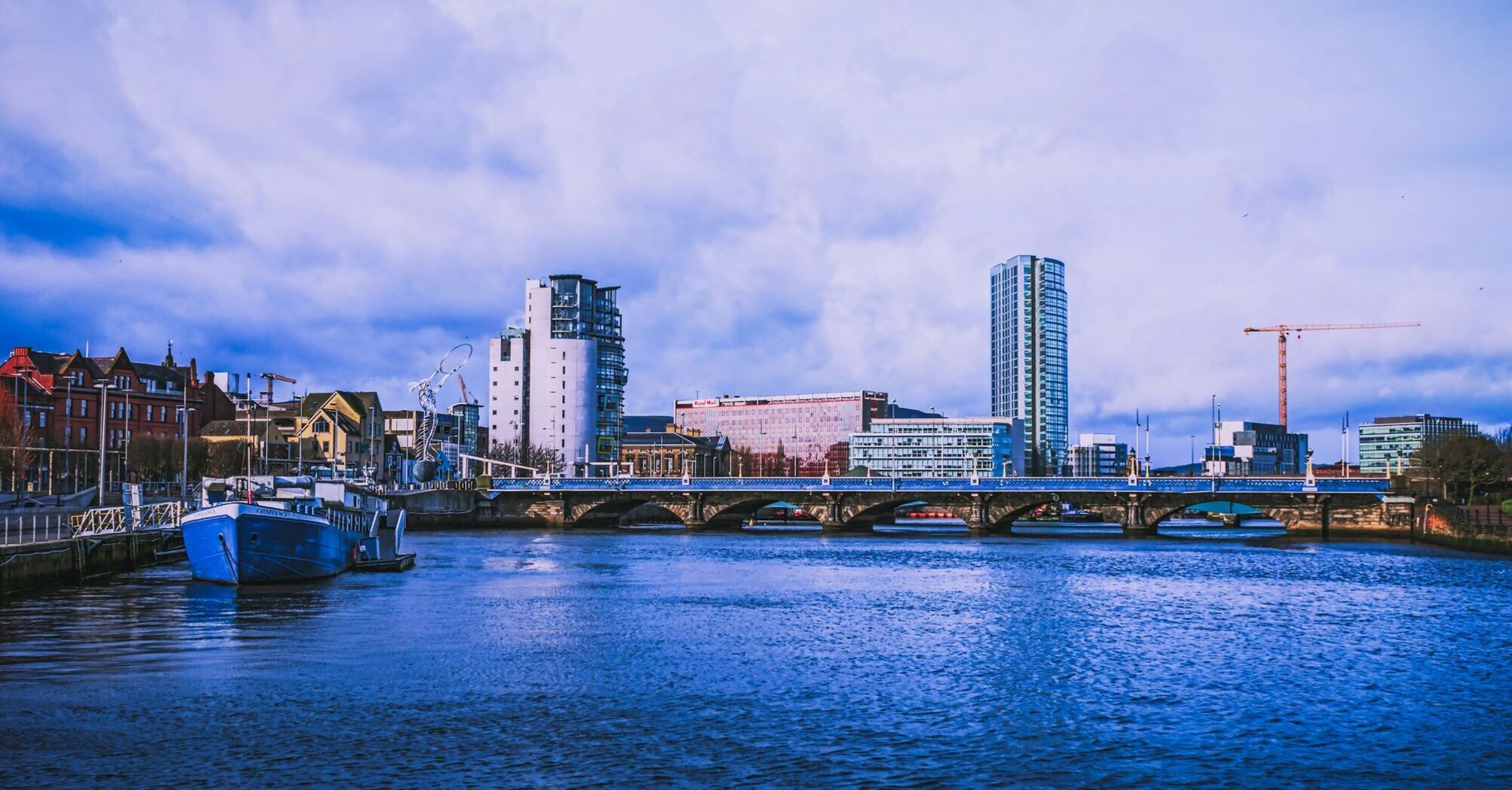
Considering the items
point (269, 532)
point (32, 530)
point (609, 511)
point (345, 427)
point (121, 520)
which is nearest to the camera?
point (32, 530)

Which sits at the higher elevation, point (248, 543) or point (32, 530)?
point (32, 530)

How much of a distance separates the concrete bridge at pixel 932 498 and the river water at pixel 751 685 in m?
61.9

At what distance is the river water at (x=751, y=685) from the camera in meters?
24.1

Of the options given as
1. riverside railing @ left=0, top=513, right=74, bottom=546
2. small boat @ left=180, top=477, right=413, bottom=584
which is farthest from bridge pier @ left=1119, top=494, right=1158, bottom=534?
riverside railing @ left=0, top=513, right=74, bottom=546

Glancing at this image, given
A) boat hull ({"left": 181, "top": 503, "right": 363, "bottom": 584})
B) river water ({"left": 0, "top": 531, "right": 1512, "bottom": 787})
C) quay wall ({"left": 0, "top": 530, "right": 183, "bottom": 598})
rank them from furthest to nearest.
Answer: boat hull ({"left": 181, "top": 503, "right": 363, "bottom": 584})
quay wall ({"left": 0, "top": 530, "right": 183, "bottom": 598})
river water ({"left": 0, "top": 531, "right": 1512, "bottom": 787})

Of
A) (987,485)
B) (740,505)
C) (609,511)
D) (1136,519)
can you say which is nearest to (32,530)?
(740,505)

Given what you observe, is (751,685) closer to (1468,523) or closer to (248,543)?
(248,543)

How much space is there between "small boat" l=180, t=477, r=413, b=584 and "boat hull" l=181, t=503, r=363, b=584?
0.03 meters

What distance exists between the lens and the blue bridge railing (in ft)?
398

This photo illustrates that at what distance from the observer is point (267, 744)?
82.3 ft

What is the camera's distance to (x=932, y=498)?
135125mm

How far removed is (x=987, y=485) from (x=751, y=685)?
103 meters

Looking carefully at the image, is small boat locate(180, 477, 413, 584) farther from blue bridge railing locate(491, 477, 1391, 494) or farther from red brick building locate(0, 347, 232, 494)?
blue bridge railing locate(491, 477, 1391, 494)

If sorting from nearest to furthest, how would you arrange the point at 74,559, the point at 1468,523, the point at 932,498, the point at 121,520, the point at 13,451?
the point at 74,559, the point at 121,520, the point at 1468,523, the point at 13,451, the point at 932,498
